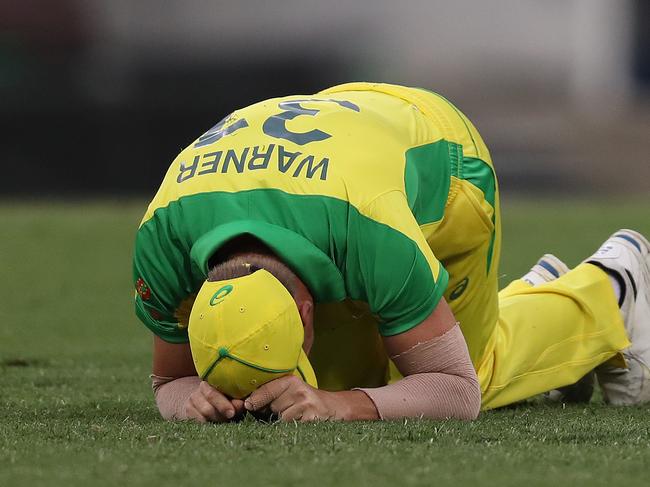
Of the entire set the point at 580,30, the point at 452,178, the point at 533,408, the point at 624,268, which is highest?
the point at 452,178

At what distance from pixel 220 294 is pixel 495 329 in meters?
0.95

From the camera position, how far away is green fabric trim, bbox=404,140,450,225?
2971 mm

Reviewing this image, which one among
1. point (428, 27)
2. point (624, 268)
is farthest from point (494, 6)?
point (624, 268)

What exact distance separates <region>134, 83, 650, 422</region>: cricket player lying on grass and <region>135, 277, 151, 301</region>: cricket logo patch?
0.01 m

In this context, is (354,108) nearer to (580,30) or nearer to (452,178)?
(452,178)

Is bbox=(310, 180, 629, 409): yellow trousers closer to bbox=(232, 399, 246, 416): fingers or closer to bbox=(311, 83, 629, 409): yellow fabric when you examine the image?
bbox=(311, 83, 629, 409): yellow fabric

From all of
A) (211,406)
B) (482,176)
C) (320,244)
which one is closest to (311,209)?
(320,244)

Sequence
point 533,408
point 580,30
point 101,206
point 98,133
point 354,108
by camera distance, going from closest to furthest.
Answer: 1. point 354,108
2. point 533,408
3. point 101,206
4. point 98,133
5. point 580,30

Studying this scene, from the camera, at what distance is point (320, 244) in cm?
270

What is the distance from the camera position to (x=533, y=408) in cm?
332

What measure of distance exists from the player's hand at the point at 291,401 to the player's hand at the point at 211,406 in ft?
0.11

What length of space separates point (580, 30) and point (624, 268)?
638 inches

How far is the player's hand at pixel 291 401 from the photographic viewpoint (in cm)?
268

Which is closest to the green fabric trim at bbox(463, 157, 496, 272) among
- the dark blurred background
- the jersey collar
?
the jersey collar
